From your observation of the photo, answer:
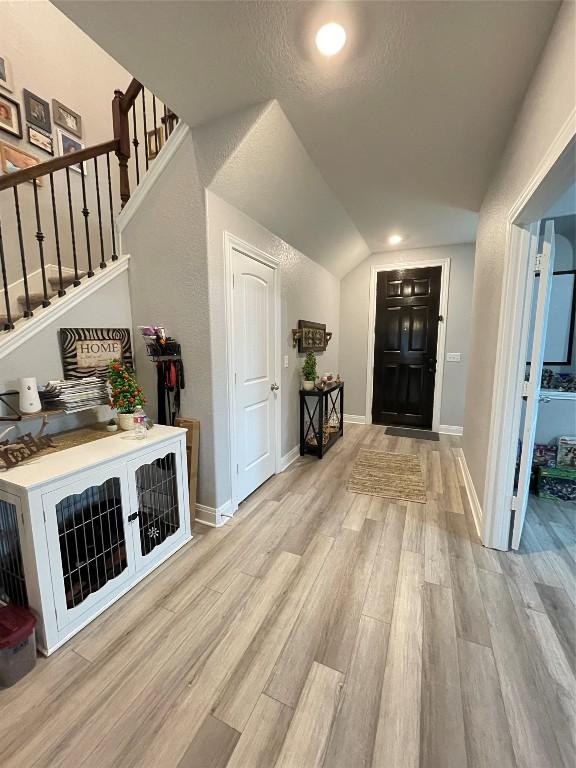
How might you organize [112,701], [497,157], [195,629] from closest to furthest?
[112,701], [195,629], [497,157]

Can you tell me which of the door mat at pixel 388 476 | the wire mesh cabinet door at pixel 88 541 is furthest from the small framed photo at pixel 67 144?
the door mat at pixel 388 476

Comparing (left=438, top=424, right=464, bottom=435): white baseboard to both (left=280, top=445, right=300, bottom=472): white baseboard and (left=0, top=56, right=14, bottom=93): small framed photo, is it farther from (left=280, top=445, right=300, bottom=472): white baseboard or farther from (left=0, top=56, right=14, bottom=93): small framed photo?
(left=0, top=56, right=14, bottom=93): small framed photo

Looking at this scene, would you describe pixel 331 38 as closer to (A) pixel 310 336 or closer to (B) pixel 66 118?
(A) pixel 310 336

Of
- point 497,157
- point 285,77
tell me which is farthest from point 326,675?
point 497,157

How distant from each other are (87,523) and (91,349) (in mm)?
1141

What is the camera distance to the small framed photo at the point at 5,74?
2.51m

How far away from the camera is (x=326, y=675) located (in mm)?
1265

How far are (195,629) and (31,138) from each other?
402 cm

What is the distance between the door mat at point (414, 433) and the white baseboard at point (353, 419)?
17.8 inches

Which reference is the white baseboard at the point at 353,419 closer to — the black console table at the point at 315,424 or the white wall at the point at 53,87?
the black console table at the point at 315,424

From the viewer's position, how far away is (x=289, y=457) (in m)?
3.42

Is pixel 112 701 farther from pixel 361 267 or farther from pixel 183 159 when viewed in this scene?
pixel 361 267

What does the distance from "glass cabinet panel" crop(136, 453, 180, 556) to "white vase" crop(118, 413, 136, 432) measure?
28cm

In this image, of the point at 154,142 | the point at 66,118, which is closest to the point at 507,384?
the point at 154,142
